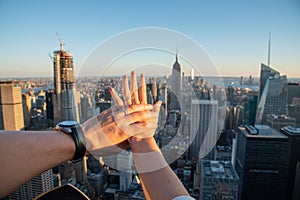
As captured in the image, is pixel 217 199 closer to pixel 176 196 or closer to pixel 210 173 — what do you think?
pixel 210 173

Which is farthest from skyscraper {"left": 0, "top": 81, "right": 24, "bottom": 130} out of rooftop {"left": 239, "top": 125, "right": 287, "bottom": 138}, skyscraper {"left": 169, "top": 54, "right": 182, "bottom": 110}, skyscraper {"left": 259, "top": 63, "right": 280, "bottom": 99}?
skyscraper {"left": 259, "top": 63, "right": 280, "bottom": 99}

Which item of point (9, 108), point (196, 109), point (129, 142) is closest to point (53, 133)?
point (129, 142)

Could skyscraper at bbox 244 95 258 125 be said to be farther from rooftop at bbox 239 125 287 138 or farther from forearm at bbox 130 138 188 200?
A: forearm at bbox 130 138 188 200

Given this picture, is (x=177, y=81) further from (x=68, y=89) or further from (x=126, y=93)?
(x=68, y=89)

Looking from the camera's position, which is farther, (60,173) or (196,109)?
(60,173)

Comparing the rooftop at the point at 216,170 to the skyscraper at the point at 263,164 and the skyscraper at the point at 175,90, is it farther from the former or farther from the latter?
the skyscraper at the point at 175,90
